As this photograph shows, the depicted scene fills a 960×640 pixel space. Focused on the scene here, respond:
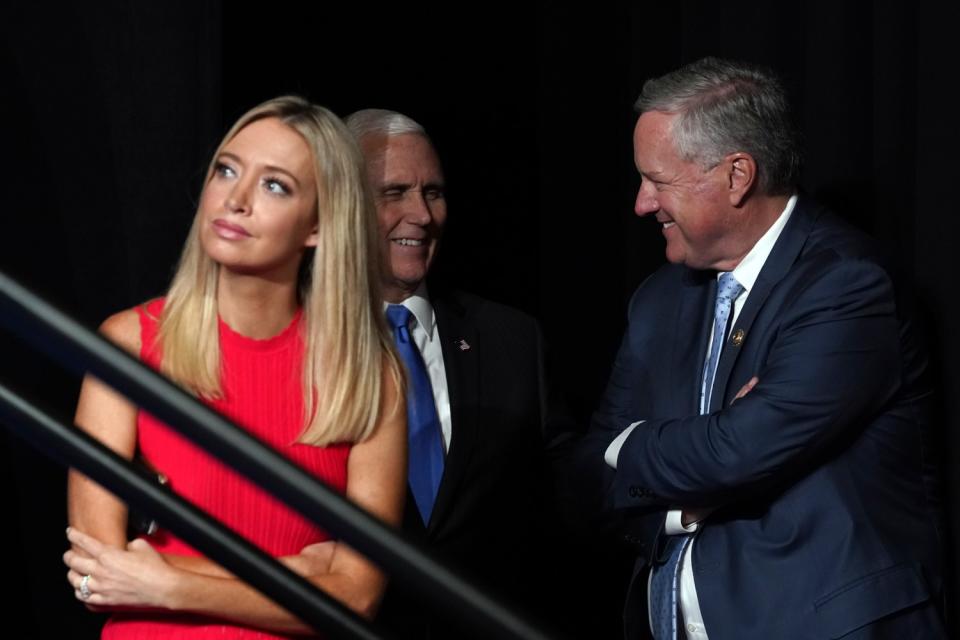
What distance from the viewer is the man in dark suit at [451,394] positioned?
2158mm

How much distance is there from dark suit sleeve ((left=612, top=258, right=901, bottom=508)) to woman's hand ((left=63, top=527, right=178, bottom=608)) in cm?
83

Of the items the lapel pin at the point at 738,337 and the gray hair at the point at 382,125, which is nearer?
the lapel pin at the point at 738,337

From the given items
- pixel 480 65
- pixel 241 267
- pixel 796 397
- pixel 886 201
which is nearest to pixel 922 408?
pixel 796 397

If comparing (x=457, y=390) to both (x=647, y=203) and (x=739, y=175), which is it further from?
(x=739, y=175)

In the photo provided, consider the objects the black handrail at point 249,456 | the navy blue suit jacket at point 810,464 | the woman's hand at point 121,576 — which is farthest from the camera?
the navy blue suit jacket at point 810,464

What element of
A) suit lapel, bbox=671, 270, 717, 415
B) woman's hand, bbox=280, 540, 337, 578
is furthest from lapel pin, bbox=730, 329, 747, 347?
woman's hand, bbox=280, 540, 337, 578

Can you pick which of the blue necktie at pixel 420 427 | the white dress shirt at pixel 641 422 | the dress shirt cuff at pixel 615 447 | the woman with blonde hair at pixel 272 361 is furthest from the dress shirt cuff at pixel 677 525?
the woman with blonde hair at pixel 272 361

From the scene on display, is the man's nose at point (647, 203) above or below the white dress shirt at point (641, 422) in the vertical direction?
above

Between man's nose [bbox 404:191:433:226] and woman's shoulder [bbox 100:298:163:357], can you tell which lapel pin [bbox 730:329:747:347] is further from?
woman's shoulder [bbox 100:298:163:357]

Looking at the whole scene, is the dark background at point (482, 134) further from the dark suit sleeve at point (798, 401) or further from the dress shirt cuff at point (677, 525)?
the dress shirt cuff at point (677, 525)

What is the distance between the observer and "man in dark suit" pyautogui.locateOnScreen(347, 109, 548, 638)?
85.0 inches

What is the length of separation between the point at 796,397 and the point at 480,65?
1467mm

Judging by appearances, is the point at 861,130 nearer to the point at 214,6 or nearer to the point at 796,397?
the point at 796,397

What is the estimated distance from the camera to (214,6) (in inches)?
105
